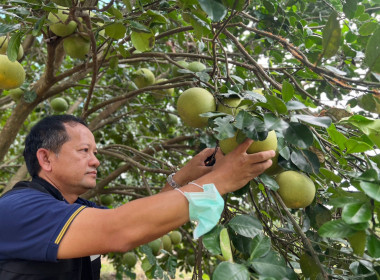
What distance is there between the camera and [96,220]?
1.29m

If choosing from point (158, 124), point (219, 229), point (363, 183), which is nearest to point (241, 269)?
point (219, 229)

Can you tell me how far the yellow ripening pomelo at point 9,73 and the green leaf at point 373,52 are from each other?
198 centimetres

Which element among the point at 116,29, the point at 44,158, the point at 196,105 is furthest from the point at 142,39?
the point at 44,158

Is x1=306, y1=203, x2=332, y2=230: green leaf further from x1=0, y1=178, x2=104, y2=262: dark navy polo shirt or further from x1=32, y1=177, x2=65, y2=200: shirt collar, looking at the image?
x1=32, y1=177, x2=65, y2=200: shirt collar

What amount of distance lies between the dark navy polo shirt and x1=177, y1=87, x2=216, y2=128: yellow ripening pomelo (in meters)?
0.57

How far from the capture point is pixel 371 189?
97cm

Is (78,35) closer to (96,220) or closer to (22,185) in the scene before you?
(22,185)

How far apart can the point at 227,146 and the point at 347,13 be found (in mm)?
920

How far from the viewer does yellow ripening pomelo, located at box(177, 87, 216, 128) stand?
1.55 metres

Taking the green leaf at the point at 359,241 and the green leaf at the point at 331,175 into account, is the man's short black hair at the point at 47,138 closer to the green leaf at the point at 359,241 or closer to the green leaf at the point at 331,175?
the green leaf at the point at 331,175

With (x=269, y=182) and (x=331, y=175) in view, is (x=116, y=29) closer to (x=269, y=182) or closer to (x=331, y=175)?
(x=269, y=182)

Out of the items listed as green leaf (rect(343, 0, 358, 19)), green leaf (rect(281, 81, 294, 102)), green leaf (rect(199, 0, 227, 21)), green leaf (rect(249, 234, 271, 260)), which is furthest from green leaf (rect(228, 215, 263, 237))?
green leaf (rect(343, 0, 358, 19))

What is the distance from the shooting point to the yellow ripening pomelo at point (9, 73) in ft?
7.46

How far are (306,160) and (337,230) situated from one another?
36 cm
